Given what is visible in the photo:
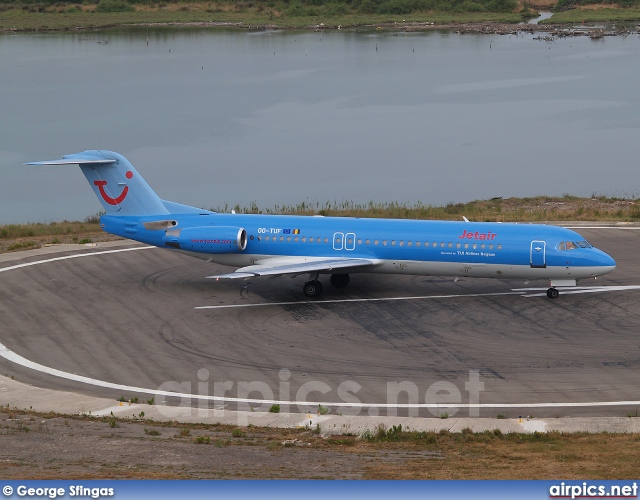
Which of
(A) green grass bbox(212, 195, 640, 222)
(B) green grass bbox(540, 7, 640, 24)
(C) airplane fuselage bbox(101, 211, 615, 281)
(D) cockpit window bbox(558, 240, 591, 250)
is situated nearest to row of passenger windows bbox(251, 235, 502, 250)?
(C) airplane fuselage bbox(101, 211, 615, 281)

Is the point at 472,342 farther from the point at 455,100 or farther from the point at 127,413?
the point at 455,100

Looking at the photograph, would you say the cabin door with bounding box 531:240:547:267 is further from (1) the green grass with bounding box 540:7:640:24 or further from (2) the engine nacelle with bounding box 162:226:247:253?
(1) the green grass with bounding box 540:7:640:24

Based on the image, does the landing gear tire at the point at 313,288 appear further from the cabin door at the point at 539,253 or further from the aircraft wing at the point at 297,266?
the cabin door at the point at 539,253

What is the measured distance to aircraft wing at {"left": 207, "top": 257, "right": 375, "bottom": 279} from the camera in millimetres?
35938

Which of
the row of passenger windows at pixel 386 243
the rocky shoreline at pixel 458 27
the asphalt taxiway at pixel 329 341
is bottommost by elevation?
the asphalt taxiway at pixel 329 341

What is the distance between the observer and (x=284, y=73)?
349ft

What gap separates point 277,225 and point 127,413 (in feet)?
44.7

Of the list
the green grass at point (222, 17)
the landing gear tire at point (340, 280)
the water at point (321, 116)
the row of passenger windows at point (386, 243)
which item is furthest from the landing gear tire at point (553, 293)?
the green grass at point (222, 17)

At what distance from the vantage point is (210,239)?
3772cm

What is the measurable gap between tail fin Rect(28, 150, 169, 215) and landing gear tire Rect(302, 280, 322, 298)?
669 centimetres

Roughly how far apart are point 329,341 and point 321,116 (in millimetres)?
58509

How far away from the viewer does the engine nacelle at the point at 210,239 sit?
37.6 metres

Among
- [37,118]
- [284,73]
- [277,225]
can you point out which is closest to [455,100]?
[284,73]

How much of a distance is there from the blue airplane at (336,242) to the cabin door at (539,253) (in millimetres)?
37
